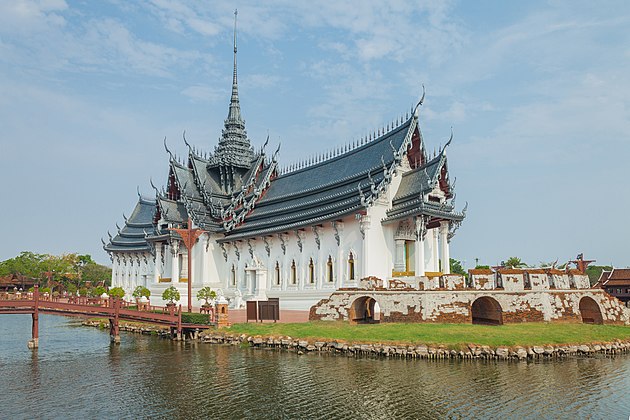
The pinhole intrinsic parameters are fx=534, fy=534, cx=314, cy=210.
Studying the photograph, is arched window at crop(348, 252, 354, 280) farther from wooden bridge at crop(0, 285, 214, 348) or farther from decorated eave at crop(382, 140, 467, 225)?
wooden bridge at crop(0, 285, 214, 348)

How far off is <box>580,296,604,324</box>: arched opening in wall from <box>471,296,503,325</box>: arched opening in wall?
13.3 ft

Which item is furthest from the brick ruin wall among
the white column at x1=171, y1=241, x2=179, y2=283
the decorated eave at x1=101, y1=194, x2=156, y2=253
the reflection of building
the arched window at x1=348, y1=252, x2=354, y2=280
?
the decorated eave at x1=101, y1=194, x2=156, y2=253

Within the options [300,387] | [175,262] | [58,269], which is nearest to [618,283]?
[175,262]

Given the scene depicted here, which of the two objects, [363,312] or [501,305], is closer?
[501,305]

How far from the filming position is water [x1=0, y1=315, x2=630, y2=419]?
12.6 metres

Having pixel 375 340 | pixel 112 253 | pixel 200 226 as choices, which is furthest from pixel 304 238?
pixel 112 253

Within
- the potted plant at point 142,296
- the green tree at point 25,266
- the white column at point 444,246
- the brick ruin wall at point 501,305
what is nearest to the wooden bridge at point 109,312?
the potted plant at point 142,296

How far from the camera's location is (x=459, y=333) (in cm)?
1988

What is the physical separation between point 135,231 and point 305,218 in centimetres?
2798

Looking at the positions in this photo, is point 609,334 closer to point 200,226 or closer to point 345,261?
point 345,261

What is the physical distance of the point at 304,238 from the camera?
1321 inches

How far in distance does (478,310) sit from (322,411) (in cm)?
1511

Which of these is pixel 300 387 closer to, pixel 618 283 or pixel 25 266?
pixel 618 283

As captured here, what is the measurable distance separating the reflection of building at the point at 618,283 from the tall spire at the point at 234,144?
31176 millimetres
